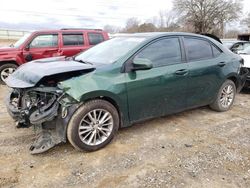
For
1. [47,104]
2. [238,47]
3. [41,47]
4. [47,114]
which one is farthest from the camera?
[238,47]

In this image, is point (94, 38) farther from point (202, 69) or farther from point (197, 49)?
point (202, 69)

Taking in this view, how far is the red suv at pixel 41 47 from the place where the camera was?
26.6ft

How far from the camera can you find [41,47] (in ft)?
27.2

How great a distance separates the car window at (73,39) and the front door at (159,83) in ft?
16.3

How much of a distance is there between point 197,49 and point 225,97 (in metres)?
1.29

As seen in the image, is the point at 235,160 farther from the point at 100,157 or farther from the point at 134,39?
the point at 134,39

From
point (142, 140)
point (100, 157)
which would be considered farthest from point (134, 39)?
point (100, 157)

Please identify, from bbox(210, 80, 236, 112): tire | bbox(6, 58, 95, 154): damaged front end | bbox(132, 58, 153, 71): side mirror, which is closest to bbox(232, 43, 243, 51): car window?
bbox(210, 80, 236, 112): tire

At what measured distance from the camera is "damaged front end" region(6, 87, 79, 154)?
3424mm

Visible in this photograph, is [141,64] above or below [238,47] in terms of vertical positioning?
above

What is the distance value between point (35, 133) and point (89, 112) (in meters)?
1.15

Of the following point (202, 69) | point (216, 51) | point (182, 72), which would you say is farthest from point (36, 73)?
point (216, 51)

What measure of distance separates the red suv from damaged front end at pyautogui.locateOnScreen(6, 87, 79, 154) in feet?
15.9

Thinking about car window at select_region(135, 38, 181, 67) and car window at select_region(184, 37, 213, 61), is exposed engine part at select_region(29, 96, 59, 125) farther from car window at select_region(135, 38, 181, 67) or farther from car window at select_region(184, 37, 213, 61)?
car window at select_region(184, 37, 213, 61)
